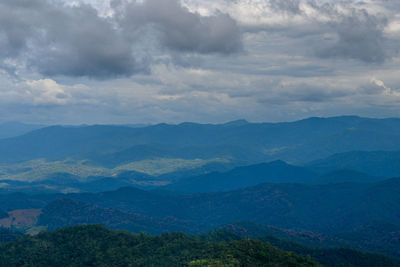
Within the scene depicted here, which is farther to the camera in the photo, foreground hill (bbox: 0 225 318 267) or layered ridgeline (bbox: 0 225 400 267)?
layered ridgeline (bbox: 0 225 400 267)

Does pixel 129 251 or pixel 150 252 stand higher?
pixel 129 251

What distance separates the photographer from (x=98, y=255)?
106m

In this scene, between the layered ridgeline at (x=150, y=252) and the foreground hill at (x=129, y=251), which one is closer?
the foreground hill at (x=129, y=251)

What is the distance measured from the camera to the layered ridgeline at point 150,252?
9535 centimetres

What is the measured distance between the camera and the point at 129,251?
10775 centimetres

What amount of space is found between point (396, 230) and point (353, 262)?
8337 cm

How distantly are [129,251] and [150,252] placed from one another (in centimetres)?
570

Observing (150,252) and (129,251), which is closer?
(150,252)

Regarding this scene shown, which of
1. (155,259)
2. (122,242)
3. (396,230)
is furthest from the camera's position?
(396,230)

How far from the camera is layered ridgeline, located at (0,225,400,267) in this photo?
95.4 meters

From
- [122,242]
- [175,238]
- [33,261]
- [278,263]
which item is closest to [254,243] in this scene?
[278,263]

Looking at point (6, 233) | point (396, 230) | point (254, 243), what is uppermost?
point (254, 243)

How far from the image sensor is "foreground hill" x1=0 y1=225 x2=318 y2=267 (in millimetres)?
94688

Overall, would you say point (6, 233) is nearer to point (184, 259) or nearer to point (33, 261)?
point (33, 261)
